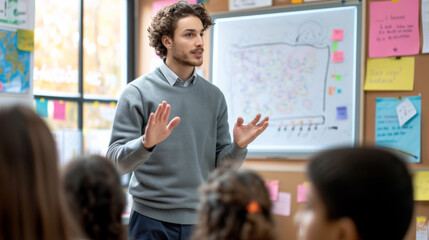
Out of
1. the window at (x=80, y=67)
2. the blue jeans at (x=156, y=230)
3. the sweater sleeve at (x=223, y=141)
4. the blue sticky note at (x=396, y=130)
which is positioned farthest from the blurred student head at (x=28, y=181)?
the blue sticky note at (x=396, y=130)

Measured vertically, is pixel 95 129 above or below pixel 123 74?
below

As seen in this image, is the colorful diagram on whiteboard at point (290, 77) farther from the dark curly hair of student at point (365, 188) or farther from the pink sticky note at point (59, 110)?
the dark curly hair of student at point (365, 188)

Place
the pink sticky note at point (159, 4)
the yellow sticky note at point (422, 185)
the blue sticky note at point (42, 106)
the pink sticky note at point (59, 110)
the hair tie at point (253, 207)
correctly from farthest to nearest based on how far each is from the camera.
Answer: the pink sticky note at point (159, 4) → the pink sticky note at point (59, 110) → the blue sticky note at point (42, 106) → the yellow sticky note at point (422, 185) → the hair tie at point (253, 207)

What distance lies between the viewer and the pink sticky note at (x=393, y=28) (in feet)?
9.71

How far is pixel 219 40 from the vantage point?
11.5 feet

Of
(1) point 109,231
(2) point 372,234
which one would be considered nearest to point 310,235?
(2) point 372,234

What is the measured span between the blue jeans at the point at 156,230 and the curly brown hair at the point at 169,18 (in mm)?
773

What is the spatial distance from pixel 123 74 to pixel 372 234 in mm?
2843

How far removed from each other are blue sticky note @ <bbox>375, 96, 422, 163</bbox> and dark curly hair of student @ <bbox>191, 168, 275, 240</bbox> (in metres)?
2.05

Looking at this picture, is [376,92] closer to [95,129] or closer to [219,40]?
[219,40]

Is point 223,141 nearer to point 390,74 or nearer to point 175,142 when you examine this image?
point 175,142

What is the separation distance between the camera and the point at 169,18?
2.47 metres

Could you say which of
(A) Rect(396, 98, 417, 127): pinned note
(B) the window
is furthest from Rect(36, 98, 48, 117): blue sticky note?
(A) Rect(396, 98, 417, 127): pinned note

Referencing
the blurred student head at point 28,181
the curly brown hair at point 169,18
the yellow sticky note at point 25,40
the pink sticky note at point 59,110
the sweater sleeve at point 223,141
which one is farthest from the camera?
the pink sticky note at point 59,110
